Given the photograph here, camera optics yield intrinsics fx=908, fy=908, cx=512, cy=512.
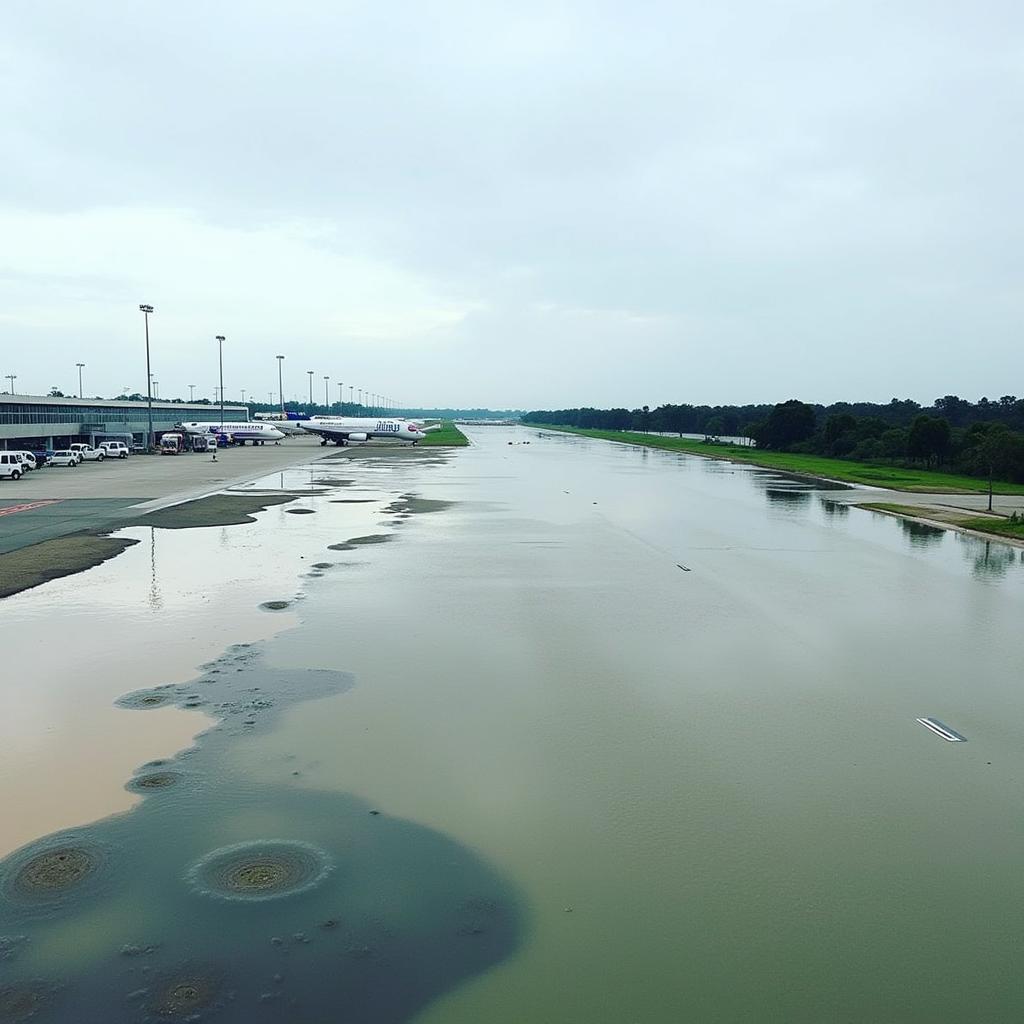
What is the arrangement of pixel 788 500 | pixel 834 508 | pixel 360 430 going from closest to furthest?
pixel 834 508 < pixel 788 500 < pixel 360 430

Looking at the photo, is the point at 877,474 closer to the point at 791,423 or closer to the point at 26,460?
the point at 791,423

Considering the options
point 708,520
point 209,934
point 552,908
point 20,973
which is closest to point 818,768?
point 552,908

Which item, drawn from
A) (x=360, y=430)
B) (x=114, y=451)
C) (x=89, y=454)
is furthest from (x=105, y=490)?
(x=360, y=430)

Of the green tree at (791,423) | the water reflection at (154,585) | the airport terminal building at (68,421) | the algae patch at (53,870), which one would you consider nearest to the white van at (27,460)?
the airport terminal building at (68,421)

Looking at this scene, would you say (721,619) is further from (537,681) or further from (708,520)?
(708,520)

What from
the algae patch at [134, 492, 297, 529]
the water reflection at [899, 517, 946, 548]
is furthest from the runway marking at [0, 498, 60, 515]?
the water reflection at [899, 517, 946, 548]

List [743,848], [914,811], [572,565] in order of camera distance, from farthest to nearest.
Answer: [572,565] → [914,811] → [743,848]
